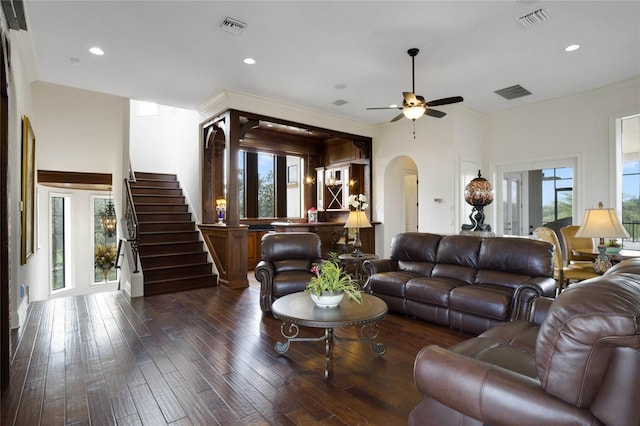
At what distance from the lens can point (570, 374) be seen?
123cm

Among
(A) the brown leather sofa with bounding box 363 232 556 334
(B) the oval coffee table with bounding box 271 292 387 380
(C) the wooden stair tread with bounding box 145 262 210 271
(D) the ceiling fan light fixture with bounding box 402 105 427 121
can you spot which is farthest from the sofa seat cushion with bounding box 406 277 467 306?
(C) the wooden stair tread with bounding box 145 262 210 271

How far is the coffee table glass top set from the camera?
2.51 metres

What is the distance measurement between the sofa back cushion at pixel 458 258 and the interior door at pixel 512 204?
345 centimetres

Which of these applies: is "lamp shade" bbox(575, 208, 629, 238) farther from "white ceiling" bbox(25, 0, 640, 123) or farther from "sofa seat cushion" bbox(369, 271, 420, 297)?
"white ceiling" bbox(25, 0, 640, 123)

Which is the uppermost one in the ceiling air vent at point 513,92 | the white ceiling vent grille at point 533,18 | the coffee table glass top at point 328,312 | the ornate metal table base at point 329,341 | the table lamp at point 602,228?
the white ceiling vent grille at point 533,18

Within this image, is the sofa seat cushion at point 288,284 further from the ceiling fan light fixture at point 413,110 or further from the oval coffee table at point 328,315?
the ceiling fan light fixture at point 413,110

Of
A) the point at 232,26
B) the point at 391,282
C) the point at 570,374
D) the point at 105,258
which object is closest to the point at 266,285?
the point at 391,282

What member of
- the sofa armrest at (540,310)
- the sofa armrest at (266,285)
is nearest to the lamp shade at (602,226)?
the sofa armrest at (540,310)

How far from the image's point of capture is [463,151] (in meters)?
6.69

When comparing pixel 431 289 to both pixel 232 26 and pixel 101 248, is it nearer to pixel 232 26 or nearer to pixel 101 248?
pixel 232 26

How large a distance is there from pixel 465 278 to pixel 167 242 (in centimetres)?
519

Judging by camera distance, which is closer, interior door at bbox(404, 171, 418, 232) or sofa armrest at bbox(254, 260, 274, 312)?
sofa armrest at bbox(254, 260, 274, 312)

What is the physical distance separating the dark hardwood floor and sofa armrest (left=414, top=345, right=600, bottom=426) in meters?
0.73

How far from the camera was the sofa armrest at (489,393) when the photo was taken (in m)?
1.24
